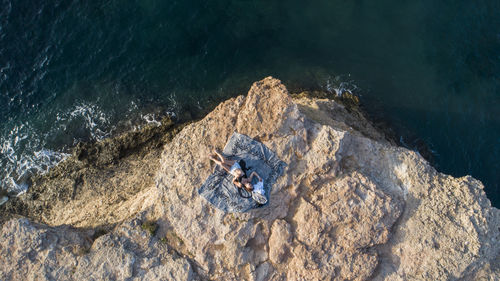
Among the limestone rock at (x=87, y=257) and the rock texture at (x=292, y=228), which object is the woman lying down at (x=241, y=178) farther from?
the limestone rock at (x=87, y=257)

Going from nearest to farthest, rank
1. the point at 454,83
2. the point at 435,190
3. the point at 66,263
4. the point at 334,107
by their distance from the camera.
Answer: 1. the point at 66,263
2. the point at 435,190
3. the point at 334,107
4. the point at 454,83

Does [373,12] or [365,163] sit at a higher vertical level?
[373,12]

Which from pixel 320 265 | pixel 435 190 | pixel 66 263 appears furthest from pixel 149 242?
pixel 435 190

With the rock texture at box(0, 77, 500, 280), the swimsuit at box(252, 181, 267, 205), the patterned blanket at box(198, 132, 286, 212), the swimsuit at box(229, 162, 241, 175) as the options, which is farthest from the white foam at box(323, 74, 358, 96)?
the swimsuit at box(252, 181, 267, 205)

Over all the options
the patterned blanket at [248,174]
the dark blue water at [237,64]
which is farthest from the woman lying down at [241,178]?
the dark blue water at [237,64]

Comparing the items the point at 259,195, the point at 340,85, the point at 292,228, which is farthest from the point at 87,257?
the point at 340,85

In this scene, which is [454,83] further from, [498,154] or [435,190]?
[435,190]

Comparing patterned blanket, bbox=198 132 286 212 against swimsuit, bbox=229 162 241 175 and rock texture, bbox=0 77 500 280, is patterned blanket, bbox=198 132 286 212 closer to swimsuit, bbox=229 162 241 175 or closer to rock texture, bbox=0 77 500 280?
rock texture, bbox=0 77 500 280
